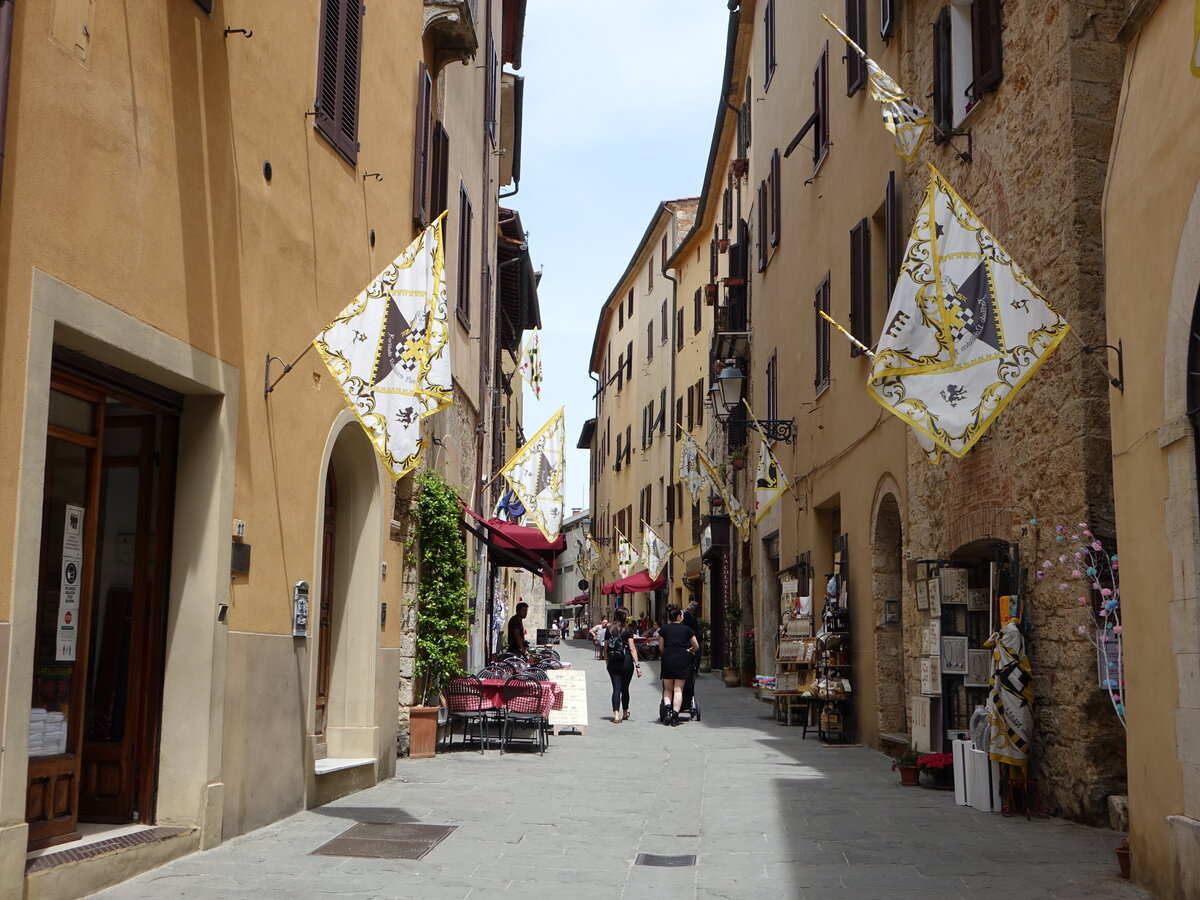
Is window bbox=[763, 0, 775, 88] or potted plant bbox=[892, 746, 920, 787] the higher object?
window bbox=[763, 0, 775, 88]

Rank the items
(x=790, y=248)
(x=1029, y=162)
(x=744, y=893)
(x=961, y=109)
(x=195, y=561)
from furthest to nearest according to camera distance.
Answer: (x=790, y=248) < (x=961, y=109) < (x=1029, y=162) < (x=195, y=561) < (x=744, y=893)

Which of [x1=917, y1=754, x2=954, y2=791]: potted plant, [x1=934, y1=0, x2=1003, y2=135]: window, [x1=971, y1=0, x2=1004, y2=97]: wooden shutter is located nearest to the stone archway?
[x1=917, y1=754, x2=954, y2=791]: potted plant

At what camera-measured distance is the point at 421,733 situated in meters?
13.5

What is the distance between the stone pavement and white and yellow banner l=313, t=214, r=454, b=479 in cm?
259

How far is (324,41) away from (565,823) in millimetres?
6093

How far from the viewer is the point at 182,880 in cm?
691

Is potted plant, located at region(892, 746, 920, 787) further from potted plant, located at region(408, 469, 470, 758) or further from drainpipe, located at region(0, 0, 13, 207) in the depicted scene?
drainpipe, located at region(0, 0, 13, 207)

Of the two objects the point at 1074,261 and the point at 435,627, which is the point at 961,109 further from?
the point at 435,627

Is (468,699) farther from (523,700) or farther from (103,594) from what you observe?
(103,594)

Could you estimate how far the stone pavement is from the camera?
280 inches

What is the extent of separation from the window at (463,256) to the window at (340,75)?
19.1 ft

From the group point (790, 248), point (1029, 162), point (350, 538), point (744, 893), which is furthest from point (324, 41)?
point (790, 248)

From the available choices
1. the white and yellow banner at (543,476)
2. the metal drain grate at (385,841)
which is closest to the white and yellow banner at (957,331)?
the metal drain grate at (385,841)

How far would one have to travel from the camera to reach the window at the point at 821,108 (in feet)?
60.2
